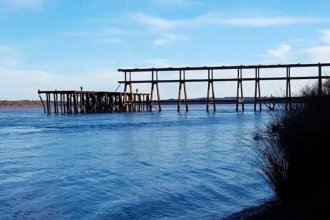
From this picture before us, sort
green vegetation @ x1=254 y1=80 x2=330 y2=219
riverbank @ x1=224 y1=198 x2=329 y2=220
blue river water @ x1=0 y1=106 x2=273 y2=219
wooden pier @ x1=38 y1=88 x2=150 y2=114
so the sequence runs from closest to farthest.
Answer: riverbank @ x1=224 y1=198 x2=329 y2=220 → green vegetation @ x1=254 y1=80 x2=330 y2=219 → blue river water @ x1=0 y1=106 x2=273 y2=219 → wooden pier @ x1=38 y1=88 x2=150 y2=114

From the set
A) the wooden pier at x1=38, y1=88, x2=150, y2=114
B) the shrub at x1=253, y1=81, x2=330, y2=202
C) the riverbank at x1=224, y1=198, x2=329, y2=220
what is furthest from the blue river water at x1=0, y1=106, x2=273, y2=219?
the wooden pier at x1=38, y1=88, x2=150, y2=114

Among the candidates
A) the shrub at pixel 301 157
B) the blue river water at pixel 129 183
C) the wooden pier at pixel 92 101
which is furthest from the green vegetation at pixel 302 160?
the wooden pier at pixel 92 101

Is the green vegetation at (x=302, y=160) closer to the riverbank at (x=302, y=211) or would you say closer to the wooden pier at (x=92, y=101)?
the riverbank at (x=302, y=211)

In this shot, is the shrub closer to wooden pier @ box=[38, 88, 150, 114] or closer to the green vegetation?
the green vegetation

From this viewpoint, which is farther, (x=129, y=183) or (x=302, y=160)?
(x=129, y=183)

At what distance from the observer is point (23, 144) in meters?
28.8

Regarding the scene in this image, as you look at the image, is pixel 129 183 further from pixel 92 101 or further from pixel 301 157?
pixel 92 101

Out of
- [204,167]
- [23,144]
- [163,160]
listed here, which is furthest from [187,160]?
[23,144]

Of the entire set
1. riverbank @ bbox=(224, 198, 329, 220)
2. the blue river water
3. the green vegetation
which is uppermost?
the green vegetation

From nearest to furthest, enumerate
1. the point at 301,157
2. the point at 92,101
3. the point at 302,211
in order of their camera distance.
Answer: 1. the point at 302,211
2. the point at 301,157
3. the point at 92,101

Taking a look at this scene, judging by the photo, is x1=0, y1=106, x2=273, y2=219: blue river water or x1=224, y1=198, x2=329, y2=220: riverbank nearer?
x1=224, y1=198, x2=329, y2=220: riverbank

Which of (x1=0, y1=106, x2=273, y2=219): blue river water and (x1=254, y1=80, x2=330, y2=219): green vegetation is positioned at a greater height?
(x1=254, y1=80, x2=330, y2=219): green vegetation

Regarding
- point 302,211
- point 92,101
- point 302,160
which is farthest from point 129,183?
point 92,101

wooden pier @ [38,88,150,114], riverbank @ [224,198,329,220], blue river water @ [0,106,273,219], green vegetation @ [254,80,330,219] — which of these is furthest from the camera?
wooden pier @ [38,88,150,114]
